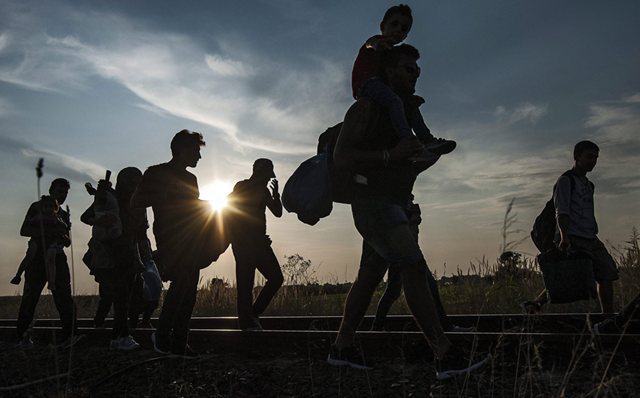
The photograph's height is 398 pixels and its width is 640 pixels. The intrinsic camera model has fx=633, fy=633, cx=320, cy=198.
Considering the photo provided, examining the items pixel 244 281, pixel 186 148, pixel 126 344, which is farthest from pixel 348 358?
pixel 244 281

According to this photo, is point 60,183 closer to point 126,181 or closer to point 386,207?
point 126,181

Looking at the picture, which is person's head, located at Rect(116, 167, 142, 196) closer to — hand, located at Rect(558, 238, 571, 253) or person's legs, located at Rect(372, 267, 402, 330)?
person's legs, located at Rect(372, 267, 402, 330)

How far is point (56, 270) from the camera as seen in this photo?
7.73m

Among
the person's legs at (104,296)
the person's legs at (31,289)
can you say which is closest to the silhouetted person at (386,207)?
the person's legs at (104,296)

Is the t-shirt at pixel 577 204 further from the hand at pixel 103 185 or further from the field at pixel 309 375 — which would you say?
the hand at pixel 103 185

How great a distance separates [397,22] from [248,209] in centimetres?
368

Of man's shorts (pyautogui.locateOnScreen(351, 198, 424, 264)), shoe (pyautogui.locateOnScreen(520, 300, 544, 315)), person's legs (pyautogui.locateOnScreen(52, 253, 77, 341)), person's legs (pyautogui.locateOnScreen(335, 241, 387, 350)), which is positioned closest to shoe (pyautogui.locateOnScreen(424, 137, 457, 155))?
man's shorts (pyautogui.locateOnScreen(351, 198, 424, 264))

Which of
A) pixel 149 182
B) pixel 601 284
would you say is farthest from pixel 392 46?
pixel 601 284

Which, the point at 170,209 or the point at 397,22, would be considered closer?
the point at 397,22

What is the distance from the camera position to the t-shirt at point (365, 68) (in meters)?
4.42

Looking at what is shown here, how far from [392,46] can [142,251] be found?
14.3 ft

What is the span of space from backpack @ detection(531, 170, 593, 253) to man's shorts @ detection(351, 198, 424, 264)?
3.39 m

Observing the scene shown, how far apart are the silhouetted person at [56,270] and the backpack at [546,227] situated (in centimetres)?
556

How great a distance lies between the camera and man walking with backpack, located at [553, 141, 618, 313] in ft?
22.8
